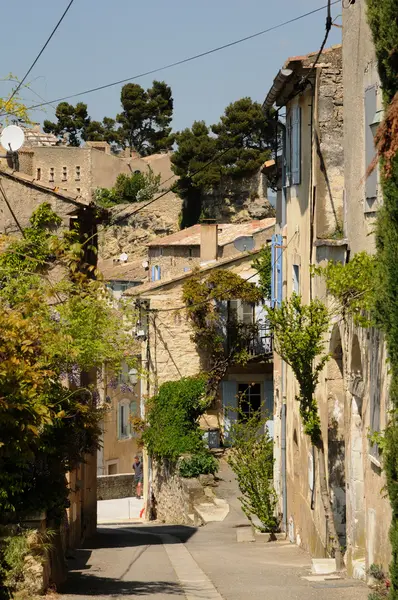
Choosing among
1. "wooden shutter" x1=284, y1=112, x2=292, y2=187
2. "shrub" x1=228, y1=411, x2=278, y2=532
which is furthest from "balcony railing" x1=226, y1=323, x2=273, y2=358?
"wooden shutter" x1=284, y1=112, x2=292, y2=187

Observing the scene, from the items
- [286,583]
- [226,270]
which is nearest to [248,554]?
[286,583]

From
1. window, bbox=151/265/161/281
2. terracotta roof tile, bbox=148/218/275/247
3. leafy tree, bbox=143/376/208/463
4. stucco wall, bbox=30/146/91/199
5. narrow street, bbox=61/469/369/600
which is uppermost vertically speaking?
stucco wall, bbox=30/146/91/199

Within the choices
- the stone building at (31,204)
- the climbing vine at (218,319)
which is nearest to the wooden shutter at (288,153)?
the stone building at (31,204)

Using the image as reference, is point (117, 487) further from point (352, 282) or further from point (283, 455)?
point (352, 282)

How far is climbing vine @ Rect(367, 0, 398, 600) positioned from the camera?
9070mm

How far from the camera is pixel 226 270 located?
124ft

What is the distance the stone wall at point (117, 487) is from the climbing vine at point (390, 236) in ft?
110

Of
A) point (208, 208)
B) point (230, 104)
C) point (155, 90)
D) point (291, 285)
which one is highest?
point (155, 90)

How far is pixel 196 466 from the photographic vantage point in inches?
1221

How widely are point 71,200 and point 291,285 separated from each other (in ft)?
16.7

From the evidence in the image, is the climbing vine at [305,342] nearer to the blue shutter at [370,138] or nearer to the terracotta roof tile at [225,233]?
the blue shutter at [370,138]

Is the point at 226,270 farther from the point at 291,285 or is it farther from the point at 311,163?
the point at 311,163

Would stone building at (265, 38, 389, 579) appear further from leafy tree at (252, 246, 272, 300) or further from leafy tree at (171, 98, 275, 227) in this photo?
leafy tree at (171, 98, 275, 227)

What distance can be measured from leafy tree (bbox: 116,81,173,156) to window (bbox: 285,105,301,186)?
8668cm
